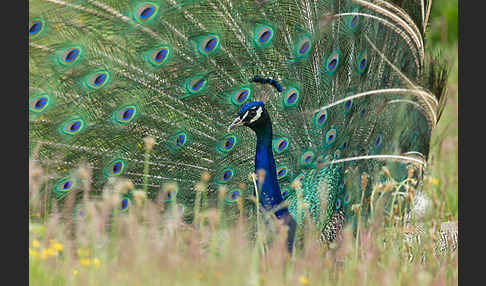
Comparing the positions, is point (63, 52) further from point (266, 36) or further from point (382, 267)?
point (382, 267)

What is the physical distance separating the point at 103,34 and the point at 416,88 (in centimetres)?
307

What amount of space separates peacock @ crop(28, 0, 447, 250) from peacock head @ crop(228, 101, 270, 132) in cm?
1

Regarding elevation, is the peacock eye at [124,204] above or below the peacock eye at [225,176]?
below

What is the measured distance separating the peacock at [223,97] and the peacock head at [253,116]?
11mm

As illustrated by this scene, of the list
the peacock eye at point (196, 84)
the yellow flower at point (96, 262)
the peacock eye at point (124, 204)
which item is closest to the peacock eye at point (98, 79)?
the peacock eye at point (196, 84)

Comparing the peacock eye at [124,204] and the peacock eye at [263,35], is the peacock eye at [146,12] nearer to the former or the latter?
the peacock eye at [263,35]

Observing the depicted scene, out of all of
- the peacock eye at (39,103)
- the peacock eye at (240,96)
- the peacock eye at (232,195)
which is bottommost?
the peacock eye at (232,195)

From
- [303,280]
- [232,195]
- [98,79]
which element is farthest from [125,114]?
[303,280]

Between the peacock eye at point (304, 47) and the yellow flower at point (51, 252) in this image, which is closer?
the yellow flower at point (51, 252)

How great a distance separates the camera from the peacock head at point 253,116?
17.6 feet

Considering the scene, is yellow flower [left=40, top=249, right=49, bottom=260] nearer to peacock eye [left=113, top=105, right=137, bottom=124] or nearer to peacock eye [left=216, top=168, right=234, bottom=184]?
peacock eye [left=113, top=105, right=137, bottom=124]

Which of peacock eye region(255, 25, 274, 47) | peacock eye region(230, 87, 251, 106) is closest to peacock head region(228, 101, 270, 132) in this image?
peacock eye region(230, 87, 251, 106)

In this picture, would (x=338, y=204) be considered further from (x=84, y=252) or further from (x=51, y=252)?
(x=51, y=252)

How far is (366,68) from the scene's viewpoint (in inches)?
244
